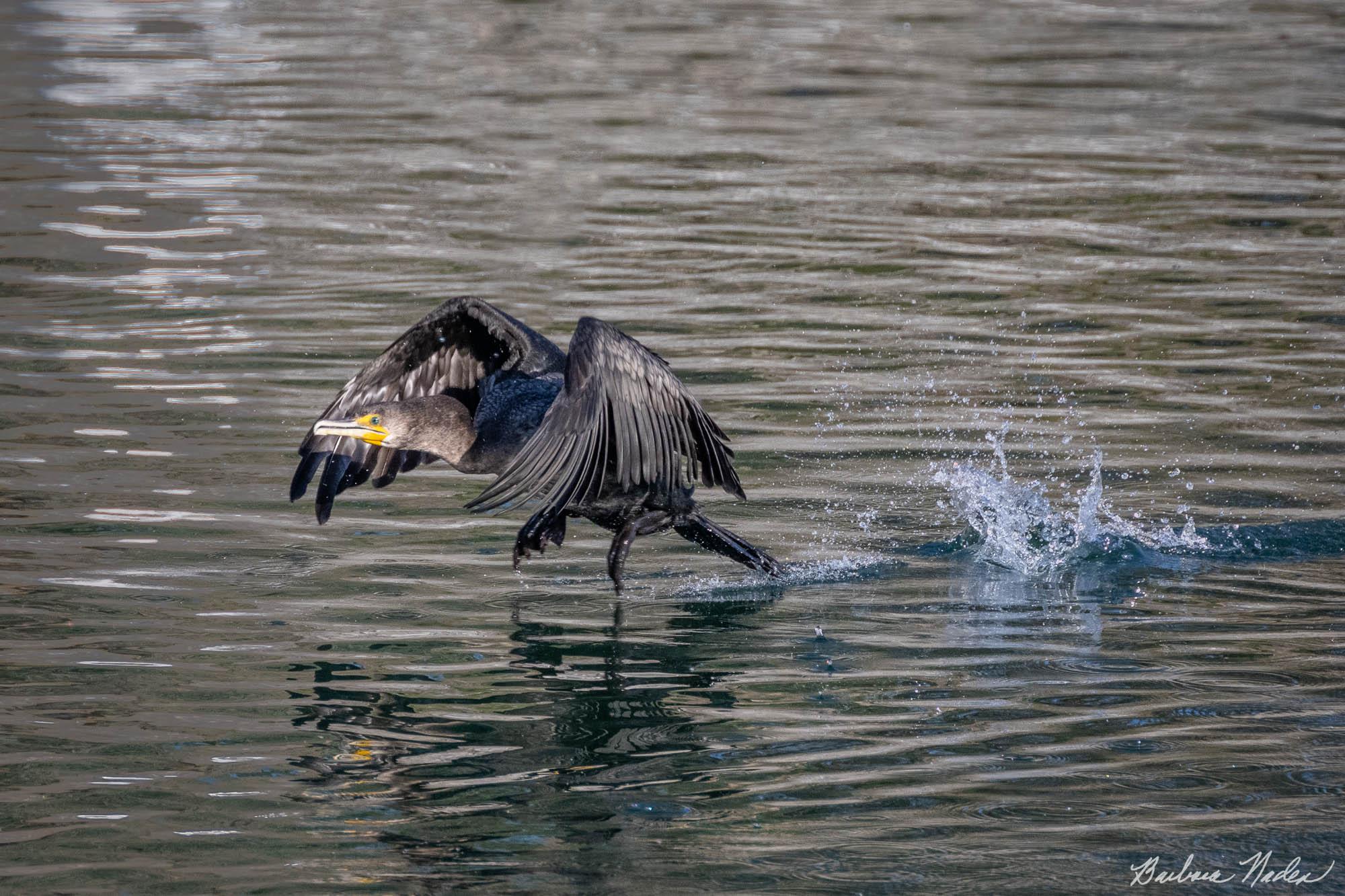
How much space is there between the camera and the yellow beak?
663 centimetres

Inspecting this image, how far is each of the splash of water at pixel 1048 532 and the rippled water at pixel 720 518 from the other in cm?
2

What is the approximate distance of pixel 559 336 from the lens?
10602mm

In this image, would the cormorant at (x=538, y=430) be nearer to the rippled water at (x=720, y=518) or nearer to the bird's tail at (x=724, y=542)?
the bird's tail at (x=724, y=542)

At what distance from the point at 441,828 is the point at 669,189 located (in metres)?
10.7

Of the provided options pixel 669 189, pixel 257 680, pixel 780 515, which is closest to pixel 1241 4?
pixel 669 189

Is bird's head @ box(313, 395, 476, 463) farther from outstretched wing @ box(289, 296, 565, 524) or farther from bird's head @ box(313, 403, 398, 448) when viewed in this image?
outstretched wing @ box(289, 296, 565, 524)

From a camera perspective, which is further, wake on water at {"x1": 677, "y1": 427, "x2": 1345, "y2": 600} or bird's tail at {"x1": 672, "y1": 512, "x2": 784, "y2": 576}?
wake on water at {"x1": 677, "y1": 427, "x2": 1345, "y2": 600}

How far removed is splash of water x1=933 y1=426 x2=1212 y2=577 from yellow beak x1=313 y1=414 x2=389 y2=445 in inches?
97.2

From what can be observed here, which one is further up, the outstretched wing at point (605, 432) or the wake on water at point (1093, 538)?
the outstretched wing at point (605, 432)

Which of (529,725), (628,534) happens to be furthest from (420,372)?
(529,725)
